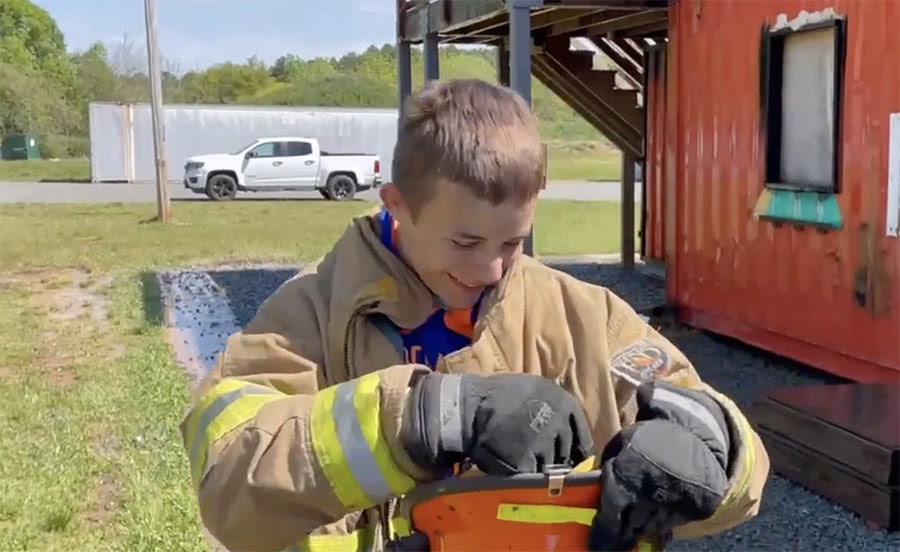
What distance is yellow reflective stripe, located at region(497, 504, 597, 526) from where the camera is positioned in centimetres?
146

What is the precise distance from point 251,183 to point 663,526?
27395mm

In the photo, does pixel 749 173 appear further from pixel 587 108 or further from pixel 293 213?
pixel 293 213

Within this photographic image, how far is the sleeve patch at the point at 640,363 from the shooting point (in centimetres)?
172

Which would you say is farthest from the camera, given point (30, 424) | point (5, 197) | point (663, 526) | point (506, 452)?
point (5, 197)

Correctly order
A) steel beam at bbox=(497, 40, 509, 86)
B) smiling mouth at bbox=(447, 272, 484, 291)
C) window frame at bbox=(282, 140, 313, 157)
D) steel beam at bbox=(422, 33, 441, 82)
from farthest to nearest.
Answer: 1. window frame at bbox=(282, 140, 313, 157)
2. steel beam at bbox=(497, 40, 509, 86)
3. steel beam at bbox=(422, 33, 441, 82)
4. smiling mouth at bbox=(447, 272, 484, 291)

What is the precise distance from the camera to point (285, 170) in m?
28.4

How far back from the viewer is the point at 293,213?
23094 millimetres

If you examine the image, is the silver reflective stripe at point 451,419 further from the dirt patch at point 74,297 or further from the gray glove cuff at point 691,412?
the dirt patch at point 74,297

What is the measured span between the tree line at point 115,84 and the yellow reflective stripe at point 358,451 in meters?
39.3

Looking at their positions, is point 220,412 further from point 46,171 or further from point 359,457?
point 46,171

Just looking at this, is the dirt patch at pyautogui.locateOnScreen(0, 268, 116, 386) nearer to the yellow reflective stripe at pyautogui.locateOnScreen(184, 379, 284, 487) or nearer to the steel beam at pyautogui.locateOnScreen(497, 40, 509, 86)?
the steel beam at pyautogui.locateOnScreen(497, 40, 509, 86)

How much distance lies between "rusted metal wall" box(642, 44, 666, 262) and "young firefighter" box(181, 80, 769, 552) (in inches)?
384

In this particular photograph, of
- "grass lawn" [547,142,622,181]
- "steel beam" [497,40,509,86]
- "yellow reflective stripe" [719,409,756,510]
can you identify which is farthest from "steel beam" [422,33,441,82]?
"grass lawn" [547,142,622,181]

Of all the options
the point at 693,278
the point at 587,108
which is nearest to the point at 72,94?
the point at 587,108
